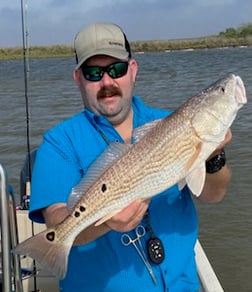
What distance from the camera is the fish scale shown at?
2537 millimetres

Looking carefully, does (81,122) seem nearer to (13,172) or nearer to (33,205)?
(33,205)

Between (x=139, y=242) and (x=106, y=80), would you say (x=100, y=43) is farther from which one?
(x=139, y=242)

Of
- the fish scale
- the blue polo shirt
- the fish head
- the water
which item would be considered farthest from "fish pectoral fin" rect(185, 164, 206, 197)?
the water

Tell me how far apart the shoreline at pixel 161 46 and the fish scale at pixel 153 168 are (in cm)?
6960

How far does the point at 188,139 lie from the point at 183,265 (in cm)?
81

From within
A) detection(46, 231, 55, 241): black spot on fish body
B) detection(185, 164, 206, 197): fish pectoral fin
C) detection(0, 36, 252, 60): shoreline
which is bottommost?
detection(46, 231, 55, 241): black spot on fish body

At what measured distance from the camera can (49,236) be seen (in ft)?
8.51

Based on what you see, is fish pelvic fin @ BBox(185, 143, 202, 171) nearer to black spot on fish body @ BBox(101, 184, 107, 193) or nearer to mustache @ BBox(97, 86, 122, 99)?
black spot on fish body @ BBox(101, 184, 107, 193)

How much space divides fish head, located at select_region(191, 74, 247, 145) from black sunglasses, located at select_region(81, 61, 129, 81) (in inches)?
24.2

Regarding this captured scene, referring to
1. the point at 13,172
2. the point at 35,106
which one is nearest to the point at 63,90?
the point at 35,106

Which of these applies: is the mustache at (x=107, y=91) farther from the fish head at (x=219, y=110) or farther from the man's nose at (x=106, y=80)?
the fish head at (x=219, y=110)

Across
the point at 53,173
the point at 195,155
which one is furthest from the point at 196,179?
the point at 53,173

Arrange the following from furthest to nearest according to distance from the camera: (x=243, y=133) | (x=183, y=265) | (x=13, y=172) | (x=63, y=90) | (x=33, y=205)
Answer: (x=63, y=90) < (x=243, y=133) < (x=13, y=172) < (x=183, y=265) < (x=33, y=205)

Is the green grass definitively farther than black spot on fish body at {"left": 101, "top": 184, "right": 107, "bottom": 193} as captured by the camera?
Yes
